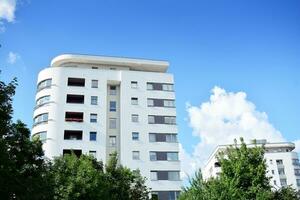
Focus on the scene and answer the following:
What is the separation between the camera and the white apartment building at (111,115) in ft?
173

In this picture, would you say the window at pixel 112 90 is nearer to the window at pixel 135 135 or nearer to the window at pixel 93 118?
the window at pixel 93 118

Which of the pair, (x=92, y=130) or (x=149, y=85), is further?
(x=149, y=85)

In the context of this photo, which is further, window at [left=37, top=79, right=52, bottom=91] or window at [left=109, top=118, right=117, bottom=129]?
window at [left=37, top=79, right=52, bottom=91]

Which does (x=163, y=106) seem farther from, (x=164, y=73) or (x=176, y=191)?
(x=176, y=191)

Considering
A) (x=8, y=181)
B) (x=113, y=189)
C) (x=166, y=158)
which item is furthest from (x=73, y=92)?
(x=8, y=181)

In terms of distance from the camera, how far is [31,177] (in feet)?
66.3

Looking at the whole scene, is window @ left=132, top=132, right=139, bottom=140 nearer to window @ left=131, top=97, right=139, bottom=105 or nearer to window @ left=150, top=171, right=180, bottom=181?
window @ left=131, top=97, right=139, bottom=105

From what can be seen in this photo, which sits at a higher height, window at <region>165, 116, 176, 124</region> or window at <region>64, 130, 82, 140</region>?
window at <region>165, 116, 176, 124</region>

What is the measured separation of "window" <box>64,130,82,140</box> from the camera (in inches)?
2089

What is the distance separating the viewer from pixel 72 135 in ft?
176

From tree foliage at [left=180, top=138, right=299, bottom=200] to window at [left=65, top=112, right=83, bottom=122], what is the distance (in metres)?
27.5

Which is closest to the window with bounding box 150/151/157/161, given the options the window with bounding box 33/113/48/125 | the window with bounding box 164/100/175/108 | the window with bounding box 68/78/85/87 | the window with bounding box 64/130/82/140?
the window with bounding box 164/100/175/108

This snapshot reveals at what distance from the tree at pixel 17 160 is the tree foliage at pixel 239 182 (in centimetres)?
1101

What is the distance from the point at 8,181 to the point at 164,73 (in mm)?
43505
